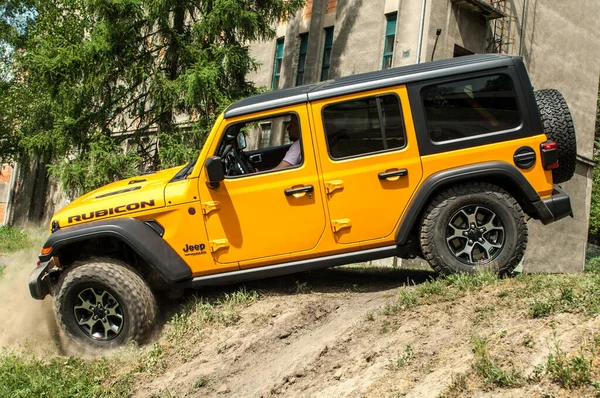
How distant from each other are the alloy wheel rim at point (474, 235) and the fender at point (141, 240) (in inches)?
103

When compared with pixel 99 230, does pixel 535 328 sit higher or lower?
lower

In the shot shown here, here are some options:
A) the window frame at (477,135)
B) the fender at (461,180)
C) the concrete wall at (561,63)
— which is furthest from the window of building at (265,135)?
the concrete wall at (561,63)

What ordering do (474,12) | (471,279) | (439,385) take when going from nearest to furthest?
(439,385) < (471,279) < (474,12)

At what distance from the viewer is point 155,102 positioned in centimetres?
1506

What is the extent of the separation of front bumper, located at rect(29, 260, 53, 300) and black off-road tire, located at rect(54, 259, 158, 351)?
0.20m

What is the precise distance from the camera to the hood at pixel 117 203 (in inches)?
249

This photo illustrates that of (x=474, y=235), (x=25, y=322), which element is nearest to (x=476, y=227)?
(x=474, y=235)

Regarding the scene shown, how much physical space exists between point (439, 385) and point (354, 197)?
7.81 feet

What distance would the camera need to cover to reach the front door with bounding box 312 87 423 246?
6027 millimetres

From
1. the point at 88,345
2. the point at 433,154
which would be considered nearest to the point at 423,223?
the point at 433,154

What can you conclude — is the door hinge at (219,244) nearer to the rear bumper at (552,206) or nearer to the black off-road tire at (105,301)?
the black off-road tire at (105,301)

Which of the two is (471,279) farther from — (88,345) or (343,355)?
(88,345)

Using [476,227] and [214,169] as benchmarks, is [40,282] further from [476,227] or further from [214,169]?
[476,227]

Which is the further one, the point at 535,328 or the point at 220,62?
the point at 220,62
